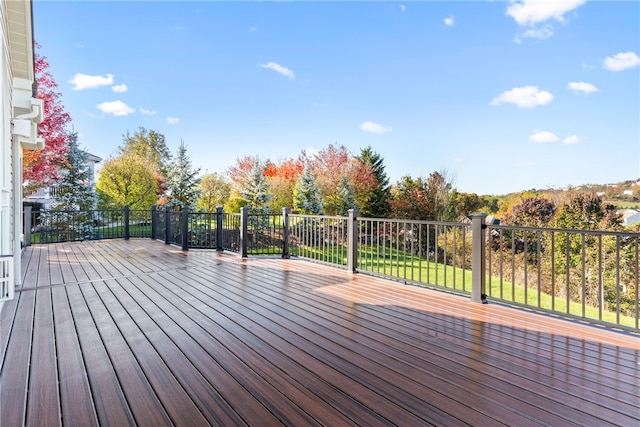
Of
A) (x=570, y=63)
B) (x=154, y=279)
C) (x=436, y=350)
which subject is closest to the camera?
(x=436, y=350)

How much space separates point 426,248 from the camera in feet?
23.5

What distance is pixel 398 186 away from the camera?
66.0 feet

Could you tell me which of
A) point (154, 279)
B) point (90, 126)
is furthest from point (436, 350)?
point (90, 126)

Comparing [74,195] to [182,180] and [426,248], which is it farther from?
[426,248]

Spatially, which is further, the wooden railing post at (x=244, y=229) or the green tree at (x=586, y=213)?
the green tree at (x=586, y=213)

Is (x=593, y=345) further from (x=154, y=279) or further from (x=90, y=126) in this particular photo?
(x=90, y=126)

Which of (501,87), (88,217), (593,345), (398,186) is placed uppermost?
(501,87)

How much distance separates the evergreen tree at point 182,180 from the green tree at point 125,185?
182 inches

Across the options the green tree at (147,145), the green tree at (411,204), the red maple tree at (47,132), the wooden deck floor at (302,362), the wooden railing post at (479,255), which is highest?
the green tree at (147,145)

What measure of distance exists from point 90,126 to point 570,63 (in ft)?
117

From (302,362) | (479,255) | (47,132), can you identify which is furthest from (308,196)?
(302,362)

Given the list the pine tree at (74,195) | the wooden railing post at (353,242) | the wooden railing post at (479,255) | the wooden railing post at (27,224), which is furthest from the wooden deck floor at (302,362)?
the pine tree at (74,195)

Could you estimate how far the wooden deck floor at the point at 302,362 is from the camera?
165cm

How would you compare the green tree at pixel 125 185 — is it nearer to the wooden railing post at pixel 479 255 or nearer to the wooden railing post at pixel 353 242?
the wooden railing post at pixel 353 242
